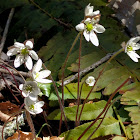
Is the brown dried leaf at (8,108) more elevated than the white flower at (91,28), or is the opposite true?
the white flower at (91,28)

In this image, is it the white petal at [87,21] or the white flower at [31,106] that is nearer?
the white flower at [31,106]

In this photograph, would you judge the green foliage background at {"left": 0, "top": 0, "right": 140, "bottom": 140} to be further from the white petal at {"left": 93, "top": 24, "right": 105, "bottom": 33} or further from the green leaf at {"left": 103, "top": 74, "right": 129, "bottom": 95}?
the white petal at {"left": 93, "top": 24, "right": 105, "bottom": 33}

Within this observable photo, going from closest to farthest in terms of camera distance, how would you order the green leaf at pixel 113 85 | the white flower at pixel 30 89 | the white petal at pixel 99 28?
the white flower at pixel 30 89 → the white petal at pixel 99 28 → the green leaf at pixel 113 85

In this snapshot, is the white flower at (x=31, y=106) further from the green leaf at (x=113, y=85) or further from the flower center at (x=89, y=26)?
the green leaf at (x=113, y=85)

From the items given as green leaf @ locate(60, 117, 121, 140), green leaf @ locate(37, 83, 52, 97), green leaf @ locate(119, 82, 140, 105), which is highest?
green leaf @ locate(37, 83, 52, 97)

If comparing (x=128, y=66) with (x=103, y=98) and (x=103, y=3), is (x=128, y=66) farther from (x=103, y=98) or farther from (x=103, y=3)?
(x=103, y=3)

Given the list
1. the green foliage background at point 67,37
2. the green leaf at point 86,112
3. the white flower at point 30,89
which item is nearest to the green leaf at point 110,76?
the green foliage background at point 67,37

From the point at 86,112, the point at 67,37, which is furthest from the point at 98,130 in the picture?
the point at 67,37

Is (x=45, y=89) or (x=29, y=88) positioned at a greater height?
(x=29, y=88)

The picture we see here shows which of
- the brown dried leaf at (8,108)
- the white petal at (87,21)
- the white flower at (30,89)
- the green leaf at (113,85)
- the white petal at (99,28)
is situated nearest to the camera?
the white flower at (30,89)

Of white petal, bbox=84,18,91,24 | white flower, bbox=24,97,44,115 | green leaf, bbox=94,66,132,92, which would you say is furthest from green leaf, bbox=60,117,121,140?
white petal, bbox=84,18,91,24

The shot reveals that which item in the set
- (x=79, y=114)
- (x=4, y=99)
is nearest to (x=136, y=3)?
(x=79, y=114)

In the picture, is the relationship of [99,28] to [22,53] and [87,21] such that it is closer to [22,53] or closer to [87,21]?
[87,21]
